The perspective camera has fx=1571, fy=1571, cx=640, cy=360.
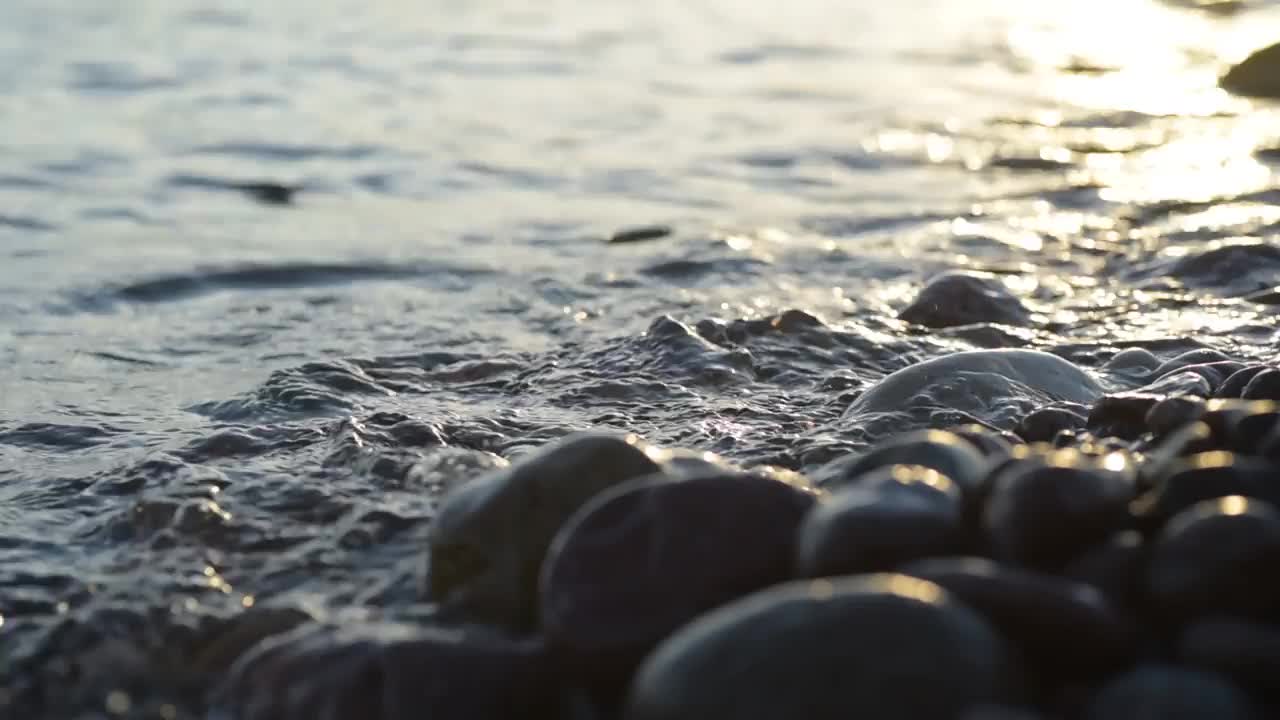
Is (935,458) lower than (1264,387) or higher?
higher

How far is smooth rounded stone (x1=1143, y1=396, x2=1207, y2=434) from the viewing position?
123 inches

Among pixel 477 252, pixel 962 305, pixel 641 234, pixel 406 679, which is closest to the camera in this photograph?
pixel 406 679

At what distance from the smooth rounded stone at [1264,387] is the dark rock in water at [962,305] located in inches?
67.5

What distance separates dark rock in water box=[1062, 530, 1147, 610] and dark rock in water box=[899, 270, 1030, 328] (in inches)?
113

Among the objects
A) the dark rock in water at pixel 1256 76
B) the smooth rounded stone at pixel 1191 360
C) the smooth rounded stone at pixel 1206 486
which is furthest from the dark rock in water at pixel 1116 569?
the dark rock in water at pixel 1256 76

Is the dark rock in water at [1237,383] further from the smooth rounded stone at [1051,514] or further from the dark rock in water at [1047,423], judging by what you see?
the smooth rounded stone at [1051,514]

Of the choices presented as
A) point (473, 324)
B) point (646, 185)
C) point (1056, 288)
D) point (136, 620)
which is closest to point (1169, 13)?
point (646, 185)

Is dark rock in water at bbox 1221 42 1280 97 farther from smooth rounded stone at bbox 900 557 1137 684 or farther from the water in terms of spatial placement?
smooth rounded stone at bbox 900 557 1137 684

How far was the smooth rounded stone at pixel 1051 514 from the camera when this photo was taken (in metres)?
2.20

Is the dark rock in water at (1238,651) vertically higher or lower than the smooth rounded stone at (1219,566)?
lower

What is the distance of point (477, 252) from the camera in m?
6.21

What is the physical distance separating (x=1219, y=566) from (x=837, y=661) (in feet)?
1.79

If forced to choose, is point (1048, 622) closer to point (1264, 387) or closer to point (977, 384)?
point (1264, 387)

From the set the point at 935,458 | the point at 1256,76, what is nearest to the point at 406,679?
the point at 935,458
